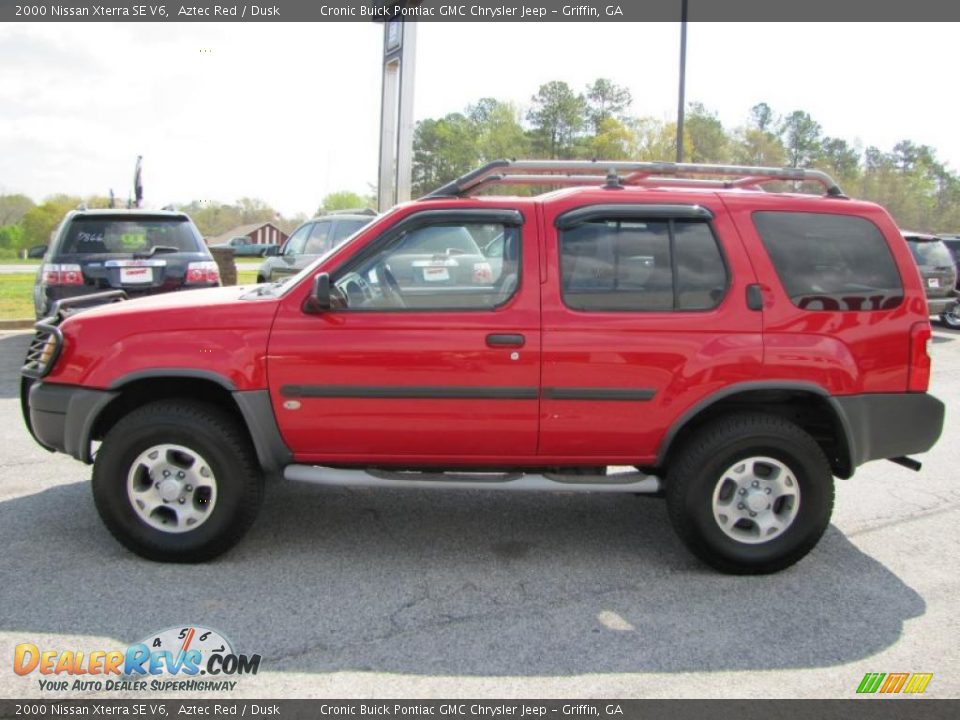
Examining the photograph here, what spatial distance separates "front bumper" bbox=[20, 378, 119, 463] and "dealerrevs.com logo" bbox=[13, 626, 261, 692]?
1.13m

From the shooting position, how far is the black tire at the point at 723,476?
390 cm

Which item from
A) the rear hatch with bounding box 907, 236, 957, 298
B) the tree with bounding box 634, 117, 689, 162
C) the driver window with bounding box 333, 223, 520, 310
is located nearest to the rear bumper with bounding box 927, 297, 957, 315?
the rear hatch with bounding box 907, 236, 957, 298

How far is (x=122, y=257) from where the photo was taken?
8.32 metres

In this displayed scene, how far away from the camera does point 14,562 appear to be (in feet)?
12.7

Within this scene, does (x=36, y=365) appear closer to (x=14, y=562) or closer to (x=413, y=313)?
(x=14, y=562)

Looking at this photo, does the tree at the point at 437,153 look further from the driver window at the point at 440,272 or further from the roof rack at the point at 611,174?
the driver window at the point at 440,272

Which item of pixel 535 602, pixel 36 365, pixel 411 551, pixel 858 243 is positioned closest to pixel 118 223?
pixel 36 365

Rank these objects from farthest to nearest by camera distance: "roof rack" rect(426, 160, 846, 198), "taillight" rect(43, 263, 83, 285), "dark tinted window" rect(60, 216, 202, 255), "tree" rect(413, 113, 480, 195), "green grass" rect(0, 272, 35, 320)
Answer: "tree" rect(413, 113, 480, 195) → "green grass" rect(0, 272, 35, 320) → "dark tinted window" rect(60, 216, 202, 255) → "taillight" rect(43, 263, 83, 285) → "roof rack" rect(426, 160, 846, 198)

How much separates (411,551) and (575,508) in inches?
49.5

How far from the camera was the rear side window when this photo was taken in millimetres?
3953

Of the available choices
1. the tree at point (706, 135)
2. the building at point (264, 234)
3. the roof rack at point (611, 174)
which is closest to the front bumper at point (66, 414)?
the roof rack at point (611, 174)

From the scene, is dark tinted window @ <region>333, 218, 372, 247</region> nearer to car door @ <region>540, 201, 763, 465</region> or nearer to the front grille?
the front grille

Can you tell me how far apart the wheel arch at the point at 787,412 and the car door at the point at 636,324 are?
0.06 meters

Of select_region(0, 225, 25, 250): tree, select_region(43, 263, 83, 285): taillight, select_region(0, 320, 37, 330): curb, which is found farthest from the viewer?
select_region(0, 225, 25, 250): tree
